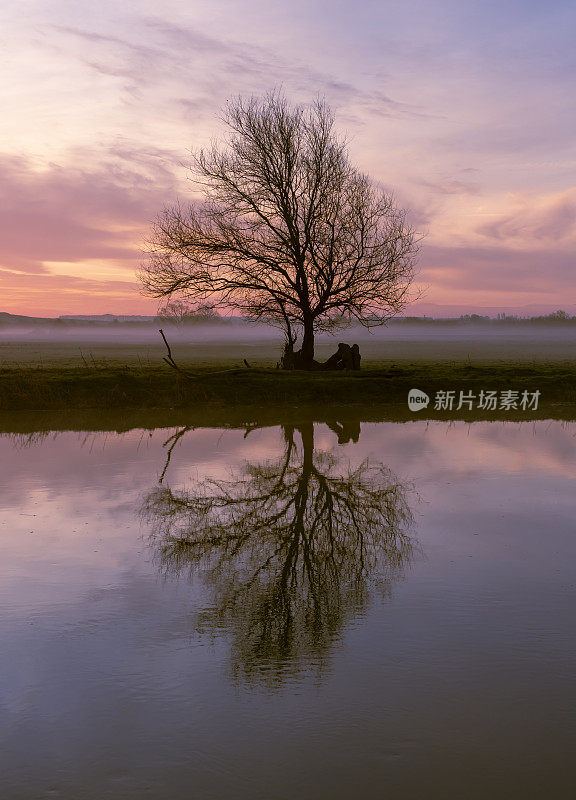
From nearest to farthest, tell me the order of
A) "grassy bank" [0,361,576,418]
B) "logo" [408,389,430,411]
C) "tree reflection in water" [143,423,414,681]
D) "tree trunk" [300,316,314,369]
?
"tree reflection in water" [143,423,414,681]
"grassy bank" [0,361,576,418]
"logo" [408,389,430,411]
"tree trunk" [300,316,314,369]

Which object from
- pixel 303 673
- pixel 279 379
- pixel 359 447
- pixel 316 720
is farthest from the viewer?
A: pixel 279 379

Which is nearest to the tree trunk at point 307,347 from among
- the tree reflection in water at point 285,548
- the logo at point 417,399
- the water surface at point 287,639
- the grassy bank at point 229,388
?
the grassy bank at point 229,388

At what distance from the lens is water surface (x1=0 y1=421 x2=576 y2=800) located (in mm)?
4770

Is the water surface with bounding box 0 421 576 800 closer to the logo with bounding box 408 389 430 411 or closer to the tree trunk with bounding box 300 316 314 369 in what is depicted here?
the logo with bounding box 408 389 430 411

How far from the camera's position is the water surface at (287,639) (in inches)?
188

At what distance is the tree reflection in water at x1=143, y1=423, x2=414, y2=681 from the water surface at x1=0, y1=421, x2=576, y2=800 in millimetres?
34

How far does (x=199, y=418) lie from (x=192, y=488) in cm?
1090

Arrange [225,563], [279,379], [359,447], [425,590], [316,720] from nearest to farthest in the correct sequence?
[316,720] < [425,590] < [225,563] < [359,447] < [279,379]

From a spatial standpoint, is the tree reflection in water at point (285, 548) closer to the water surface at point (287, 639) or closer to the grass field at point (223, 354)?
the water surface at point (287, 639)

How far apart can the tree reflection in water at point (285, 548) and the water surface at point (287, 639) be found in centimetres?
3

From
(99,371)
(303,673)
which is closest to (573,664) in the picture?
(303,673)

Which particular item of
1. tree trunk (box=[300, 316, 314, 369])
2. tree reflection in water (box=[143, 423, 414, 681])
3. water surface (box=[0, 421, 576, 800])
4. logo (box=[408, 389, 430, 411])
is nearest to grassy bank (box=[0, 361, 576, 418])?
logo (box=[408, 389, 430, 411])

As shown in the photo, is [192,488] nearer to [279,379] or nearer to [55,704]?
[55,704]

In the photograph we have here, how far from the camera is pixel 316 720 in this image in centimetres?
526
